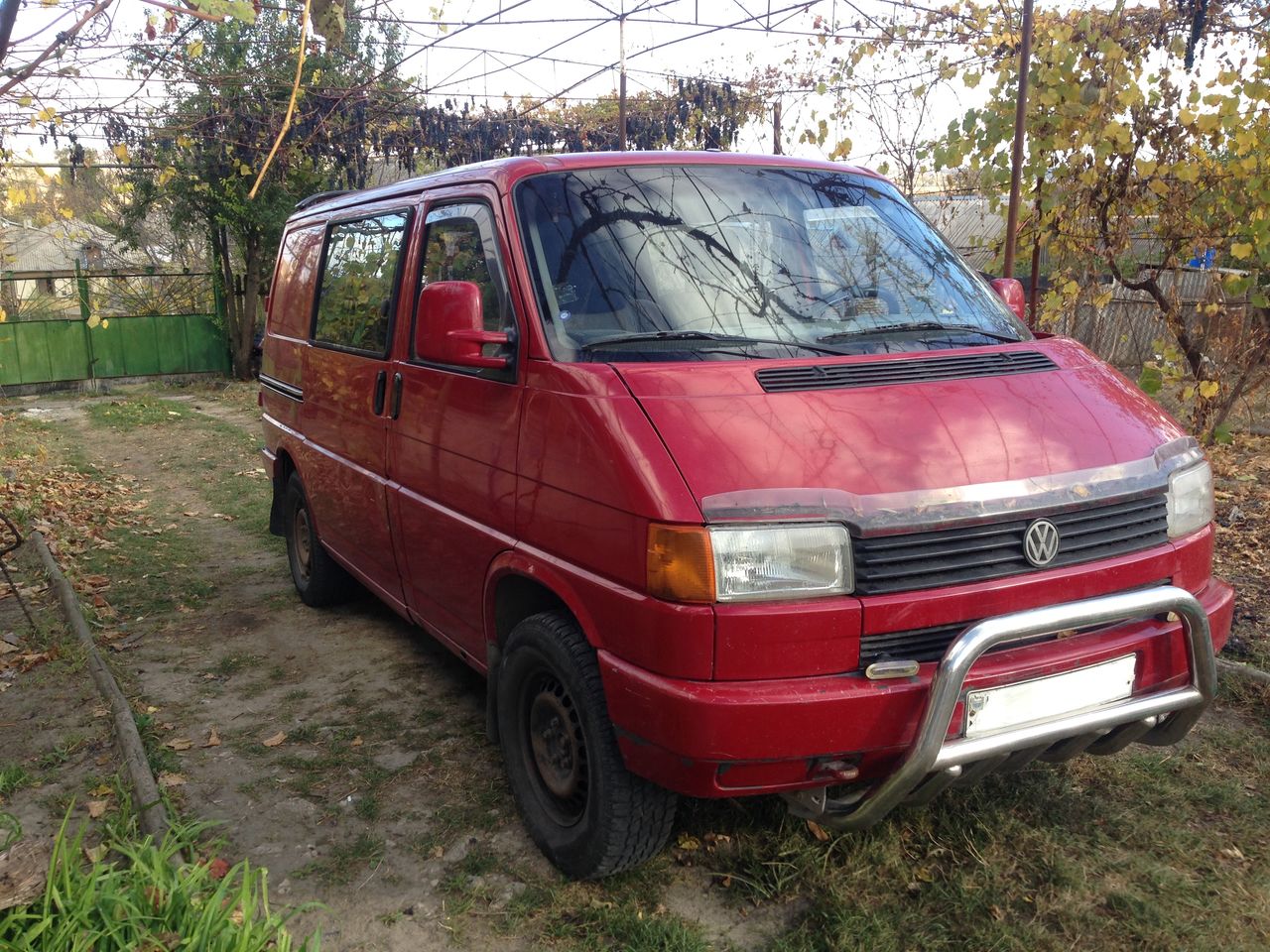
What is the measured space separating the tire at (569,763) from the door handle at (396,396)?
131cm

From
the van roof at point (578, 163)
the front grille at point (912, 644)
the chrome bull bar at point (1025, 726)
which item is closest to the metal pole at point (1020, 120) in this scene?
the van roof at point (578, 163)

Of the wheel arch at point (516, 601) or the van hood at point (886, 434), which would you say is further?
the wheel arch at point (516, 601)

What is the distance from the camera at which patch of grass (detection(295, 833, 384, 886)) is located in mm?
3371

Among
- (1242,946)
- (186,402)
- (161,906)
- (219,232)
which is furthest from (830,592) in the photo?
(219,232)

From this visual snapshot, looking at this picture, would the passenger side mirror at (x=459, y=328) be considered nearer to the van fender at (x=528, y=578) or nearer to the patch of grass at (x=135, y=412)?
the van fender at (x=528, y=578)

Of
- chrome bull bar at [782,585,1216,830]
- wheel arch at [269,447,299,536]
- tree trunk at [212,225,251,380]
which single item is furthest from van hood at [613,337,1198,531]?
tree trunk at [212,225,251,380]

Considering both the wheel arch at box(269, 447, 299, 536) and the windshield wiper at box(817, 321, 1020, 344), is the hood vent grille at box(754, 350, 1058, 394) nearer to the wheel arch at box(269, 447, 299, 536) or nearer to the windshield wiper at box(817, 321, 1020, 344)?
the windshield wiper at box(817, 321, 1020, 344)

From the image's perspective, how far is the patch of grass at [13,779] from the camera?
12.7 ft

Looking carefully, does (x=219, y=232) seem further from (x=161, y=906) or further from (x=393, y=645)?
(x=161, y=906)

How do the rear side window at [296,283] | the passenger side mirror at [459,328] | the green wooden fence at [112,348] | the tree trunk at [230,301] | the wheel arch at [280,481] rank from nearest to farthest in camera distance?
the passenger side mirror at [459,328] < the rear side window at [296,283] < the wheel arch at [280,481] < the green wooden fence at [112,348] < the tree trunk at [230,301]

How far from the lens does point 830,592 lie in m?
2.63

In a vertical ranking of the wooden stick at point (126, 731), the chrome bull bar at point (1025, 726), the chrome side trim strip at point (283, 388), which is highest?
the chrome side trim strip at point (283, 388)

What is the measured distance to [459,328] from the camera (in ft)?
11.0

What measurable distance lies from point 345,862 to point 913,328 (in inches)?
A: 101
